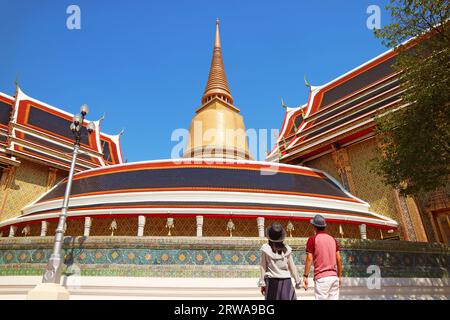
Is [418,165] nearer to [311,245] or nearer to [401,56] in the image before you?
[401,56]

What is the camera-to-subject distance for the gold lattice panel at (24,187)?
16672 millimetres

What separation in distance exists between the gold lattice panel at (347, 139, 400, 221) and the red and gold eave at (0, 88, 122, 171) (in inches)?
568

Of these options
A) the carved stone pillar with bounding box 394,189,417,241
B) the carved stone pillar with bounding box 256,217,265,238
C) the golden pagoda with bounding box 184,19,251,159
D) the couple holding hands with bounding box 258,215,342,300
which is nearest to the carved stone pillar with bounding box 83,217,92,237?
the carved stone pillar with bounding box 256,217,265,238

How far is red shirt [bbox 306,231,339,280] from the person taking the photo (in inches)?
151

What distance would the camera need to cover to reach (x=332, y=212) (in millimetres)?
12734

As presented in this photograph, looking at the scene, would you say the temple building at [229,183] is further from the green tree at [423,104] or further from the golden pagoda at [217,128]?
the green tree at [423,104]

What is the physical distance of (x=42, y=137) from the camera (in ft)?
66.2

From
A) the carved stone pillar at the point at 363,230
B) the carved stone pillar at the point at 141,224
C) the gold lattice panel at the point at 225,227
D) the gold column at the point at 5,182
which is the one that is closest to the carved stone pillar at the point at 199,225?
the gold lattice panel at the point at 225,227

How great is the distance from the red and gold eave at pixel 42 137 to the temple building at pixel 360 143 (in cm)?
1314

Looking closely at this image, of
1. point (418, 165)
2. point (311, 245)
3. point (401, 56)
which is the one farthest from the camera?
point (401, 56)

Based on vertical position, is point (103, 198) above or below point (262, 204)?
above

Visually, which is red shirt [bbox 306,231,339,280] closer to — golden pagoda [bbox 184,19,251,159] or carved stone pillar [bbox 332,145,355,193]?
carved stone pillar [bbox 332,145,355,193]

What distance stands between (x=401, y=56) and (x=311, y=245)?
729 cm
